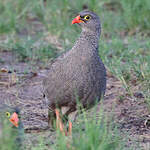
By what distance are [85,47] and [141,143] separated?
1197mm

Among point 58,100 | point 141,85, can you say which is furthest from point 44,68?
point 58,100

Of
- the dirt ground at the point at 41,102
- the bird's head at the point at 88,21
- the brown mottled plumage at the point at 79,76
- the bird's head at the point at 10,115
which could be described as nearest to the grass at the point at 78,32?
the dirt ground at the point at 41,102

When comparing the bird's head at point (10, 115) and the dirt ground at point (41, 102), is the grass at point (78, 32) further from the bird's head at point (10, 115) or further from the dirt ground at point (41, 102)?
the bird's head at point (10, 115)

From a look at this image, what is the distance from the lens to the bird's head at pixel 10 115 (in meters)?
4.43

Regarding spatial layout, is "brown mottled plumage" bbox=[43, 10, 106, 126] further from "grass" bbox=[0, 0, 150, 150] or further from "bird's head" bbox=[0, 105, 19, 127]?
"grass" bbox=[0, 0, 150, 150]

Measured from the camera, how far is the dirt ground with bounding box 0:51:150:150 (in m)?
5.22

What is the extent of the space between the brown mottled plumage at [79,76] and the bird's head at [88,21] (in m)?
0.05

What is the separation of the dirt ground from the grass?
7.0 inches

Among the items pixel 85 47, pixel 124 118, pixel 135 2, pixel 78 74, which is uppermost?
pixel 135 2

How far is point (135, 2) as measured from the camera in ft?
29.2

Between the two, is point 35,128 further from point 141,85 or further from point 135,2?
point 135,2

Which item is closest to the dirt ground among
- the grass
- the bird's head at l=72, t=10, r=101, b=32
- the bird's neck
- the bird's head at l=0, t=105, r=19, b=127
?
the grass

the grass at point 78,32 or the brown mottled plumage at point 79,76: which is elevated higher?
the grass at point 78,32

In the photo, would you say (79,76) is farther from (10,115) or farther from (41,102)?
(41,102)
